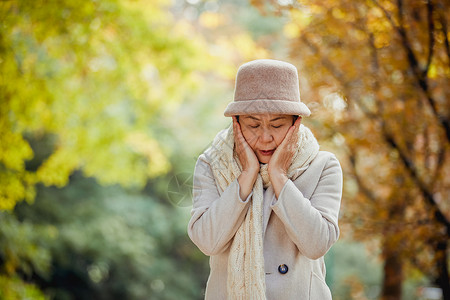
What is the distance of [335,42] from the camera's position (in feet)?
12.4

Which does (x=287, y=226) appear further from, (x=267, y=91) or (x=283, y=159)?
(x=267, y=91)

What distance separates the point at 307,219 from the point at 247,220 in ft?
0.75

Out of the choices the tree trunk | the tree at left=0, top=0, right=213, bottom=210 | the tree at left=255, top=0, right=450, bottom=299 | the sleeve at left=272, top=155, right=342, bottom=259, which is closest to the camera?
the sleeve at left=272, top=155, right=342, bottom=259

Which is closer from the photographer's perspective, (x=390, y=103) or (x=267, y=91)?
(x=267, y=91)

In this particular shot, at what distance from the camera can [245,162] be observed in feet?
5.83

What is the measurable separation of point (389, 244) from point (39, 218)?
7444 mm

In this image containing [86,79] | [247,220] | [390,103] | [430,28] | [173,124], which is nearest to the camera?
[247,220]

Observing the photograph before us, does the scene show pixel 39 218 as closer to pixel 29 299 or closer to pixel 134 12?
pixel 29 299

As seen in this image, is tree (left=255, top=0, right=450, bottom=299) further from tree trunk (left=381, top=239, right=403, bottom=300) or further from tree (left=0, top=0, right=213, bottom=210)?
tree (left=0, top=0, right=213, bottom=210)

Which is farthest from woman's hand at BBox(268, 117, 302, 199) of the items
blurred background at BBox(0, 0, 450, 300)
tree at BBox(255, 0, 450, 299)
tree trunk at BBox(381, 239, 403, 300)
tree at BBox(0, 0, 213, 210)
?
tree at BBox(0, 0, 213, 210)

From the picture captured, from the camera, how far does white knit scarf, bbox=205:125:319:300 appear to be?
5.46 feet

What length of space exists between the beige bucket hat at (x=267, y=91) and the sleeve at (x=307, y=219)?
0.27m

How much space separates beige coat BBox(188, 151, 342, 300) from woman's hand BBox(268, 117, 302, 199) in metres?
0.04

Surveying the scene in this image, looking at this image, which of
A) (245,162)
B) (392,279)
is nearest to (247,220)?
(245,162)
